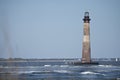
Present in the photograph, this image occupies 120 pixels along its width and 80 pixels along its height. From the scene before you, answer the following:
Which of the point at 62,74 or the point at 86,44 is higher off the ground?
the point at 86,44

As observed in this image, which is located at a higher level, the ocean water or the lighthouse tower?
the lighthouse tower

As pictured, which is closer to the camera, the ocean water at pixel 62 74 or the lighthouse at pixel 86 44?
the ocean water at pixel 62 74

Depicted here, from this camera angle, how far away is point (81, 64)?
8525cm

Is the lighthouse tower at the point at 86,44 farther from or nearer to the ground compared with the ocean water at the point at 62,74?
farther from the ground

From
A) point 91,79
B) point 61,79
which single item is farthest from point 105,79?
point 61,79

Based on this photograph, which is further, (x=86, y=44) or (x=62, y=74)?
(x=86, y=44)

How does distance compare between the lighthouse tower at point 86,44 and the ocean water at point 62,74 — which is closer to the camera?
the ocean water at point 62,74

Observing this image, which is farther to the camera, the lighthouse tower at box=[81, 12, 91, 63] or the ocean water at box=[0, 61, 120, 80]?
the lighthouse tower at box=[81, 12, 91, 63]

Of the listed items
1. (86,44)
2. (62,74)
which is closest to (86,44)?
(86,44)

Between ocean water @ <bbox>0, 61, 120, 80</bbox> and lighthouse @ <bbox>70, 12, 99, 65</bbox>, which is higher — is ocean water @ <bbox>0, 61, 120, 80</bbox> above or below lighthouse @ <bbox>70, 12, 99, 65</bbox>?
below

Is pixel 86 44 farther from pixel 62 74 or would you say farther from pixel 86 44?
pixel 62 74

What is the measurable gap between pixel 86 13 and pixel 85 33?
4359 mm

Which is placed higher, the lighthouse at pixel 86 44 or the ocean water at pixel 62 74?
the lighthouse at pixel 86 44

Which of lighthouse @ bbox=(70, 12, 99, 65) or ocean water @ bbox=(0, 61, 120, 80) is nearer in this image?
ocean water @ bbox=(0, 61, 120, 80)
